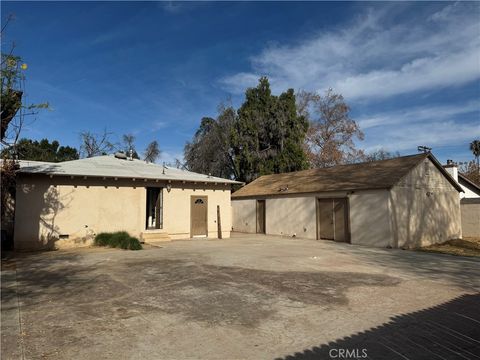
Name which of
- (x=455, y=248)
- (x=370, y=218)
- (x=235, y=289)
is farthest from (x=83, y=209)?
(x=455, y=248)

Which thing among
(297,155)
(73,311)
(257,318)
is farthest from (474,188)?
(73,311)

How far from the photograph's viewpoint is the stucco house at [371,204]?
641 inches

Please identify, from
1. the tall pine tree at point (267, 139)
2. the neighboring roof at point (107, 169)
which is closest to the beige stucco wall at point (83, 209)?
the neighboring roof at point (107, 169)

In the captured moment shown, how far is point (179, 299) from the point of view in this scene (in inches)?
257

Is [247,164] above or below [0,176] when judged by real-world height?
above

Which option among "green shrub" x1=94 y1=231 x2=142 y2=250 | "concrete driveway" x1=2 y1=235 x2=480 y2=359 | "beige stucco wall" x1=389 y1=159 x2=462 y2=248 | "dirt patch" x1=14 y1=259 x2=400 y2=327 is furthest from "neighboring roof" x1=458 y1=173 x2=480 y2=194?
"green shrub" x1=94 y1=231 x2=142 y2=250

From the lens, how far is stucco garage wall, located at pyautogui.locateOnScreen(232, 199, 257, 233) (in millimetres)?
24281

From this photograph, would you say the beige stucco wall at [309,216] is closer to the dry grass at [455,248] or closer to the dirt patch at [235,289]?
the dry grass at [455,248]

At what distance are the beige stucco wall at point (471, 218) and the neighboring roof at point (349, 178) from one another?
277 cm

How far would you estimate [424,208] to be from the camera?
18.0m

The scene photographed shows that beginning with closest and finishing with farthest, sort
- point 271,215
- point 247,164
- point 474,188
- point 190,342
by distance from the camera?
point 190,342
point 271,215
point 474,188
point 247,164

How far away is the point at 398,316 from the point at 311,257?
6.27 metres

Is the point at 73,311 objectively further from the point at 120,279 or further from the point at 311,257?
the point at 311,257

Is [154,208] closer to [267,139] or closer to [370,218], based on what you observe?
[370,218]
